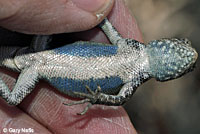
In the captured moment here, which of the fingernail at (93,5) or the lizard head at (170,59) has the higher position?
the fingernail at (93,5)

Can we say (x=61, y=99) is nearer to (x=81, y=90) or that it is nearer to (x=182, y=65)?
(x=81, y=90)

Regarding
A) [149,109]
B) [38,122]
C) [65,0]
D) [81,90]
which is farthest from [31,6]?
[149,109]

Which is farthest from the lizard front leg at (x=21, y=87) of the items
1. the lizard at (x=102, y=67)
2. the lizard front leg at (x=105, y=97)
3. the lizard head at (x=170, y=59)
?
the lizard head at (x=170, y=59)

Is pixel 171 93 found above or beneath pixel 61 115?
beneath

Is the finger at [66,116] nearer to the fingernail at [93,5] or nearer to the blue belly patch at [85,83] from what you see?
the blue belly patch at [85,83]

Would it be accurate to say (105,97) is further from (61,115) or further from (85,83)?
(61,115)

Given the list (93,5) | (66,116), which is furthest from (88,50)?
(66,116)
